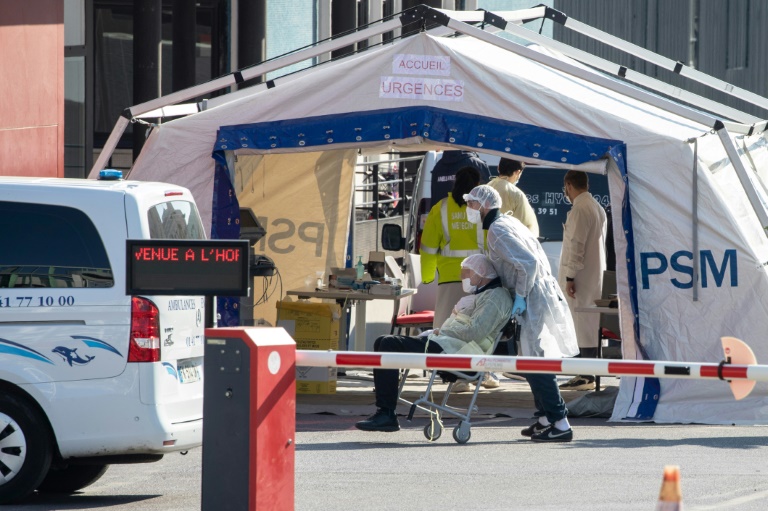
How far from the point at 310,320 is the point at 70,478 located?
15.7 feet

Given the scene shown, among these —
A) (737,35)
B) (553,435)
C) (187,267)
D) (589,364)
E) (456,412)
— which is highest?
(737,35)

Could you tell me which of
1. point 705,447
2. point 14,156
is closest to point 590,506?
point 705,447

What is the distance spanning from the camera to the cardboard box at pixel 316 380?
12.5m

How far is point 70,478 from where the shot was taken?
812 cm

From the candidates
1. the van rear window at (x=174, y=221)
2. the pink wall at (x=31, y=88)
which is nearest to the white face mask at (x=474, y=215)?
the van rear window at (x=174, y=221)

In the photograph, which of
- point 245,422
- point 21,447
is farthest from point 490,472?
point 21,447

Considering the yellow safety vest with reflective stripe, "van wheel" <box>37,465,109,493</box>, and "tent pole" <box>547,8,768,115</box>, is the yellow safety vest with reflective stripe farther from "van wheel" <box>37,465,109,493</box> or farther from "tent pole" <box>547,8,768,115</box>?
"van wheel" <box>37,465,109,493</box>

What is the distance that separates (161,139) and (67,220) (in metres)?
4.56

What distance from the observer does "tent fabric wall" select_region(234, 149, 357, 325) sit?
14992mm

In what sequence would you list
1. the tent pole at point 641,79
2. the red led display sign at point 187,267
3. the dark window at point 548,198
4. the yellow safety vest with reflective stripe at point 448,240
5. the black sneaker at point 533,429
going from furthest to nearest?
the dark window at point 548,198 → the tent pole at point 641,79 → the yellow safety vest with reflective stripe at point 448,240 → the black sneaker at point 533,429 → the red led display sign at point 187,267

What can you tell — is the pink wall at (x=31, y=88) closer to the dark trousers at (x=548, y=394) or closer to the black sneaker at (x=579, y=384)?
the black sneaker at (x=579, y=384)

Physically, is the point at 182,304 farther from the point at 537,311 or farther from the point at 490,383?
the point at 490,383

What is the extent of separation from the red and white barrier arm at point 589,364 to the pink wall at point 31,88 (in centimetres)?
757

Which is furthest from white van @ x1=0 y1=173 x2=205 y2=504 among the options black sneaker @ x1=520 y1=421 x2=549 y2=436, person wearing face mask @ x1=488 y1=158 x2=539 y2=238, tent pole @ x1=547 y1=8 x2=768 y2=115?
tent pole @ x1=547 y1=8 x2=768 y2=115
